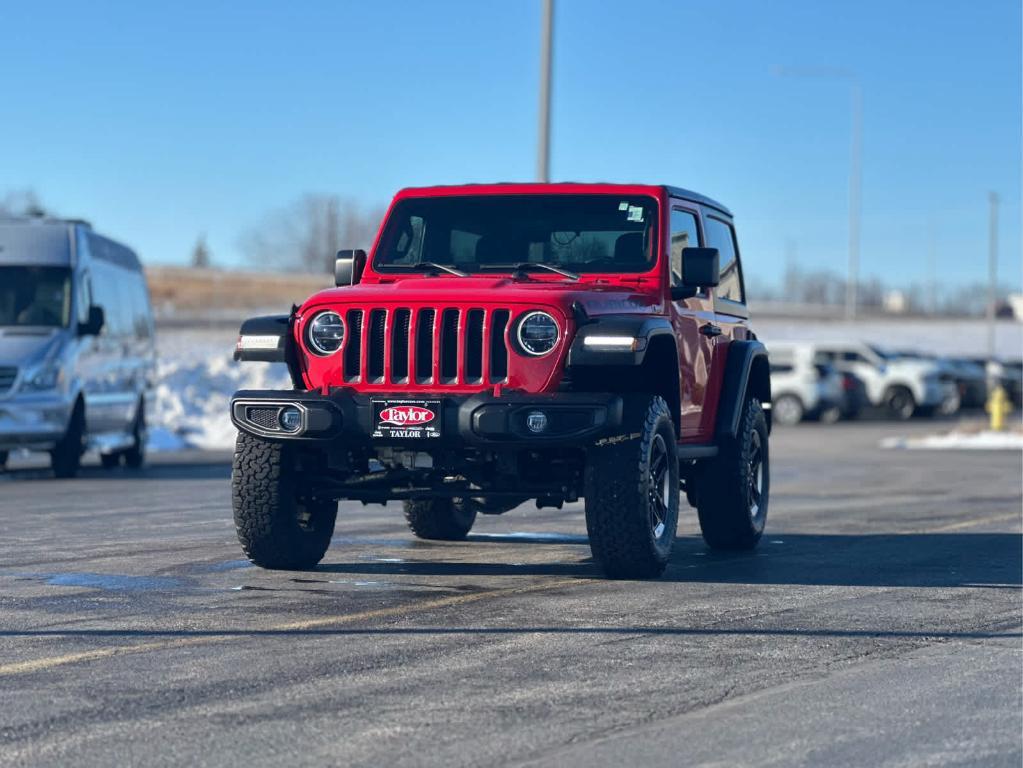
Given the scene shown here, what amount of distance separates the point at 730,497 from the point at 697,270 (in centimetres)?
163

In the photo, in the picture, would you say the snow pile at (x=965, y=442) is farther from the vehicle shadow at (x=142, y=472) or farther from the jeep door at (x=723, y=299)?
the jeep door at (x=723, y=299)

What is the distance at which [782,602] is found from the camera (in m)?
8.66

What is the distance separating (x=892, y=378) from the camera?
140 feet

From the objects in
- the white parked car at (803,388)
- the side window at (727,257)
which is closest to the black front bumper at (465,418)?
the side window at (727,257)

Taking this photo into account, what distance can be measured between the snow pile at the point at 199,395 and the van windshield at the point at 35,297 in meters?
6.82

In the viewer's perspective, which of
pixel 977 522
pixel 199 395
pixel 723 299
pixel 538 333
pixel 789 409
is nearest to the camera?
pixel 538 333

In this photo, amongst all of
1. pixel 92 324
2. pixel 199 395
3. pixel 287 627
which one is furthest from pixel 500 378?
pixel 199 395

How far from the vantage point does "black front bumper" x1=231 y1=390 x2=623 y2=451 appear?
8.76 m

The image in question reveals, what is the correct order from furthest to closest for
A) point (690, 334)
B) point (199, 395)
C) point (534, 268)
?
point (199, 395)
point (690, 334)
point (534, 268)

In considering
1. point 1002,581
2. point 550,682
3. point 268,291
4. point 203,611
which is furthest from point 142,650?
point 268,291

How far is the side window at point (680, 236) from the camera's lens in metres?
10.5

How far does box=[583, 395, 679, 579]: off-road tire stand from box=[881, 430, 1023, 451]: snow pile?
20.4m

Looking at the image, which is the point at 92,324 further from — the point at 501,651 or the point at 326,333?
the point at 501,651

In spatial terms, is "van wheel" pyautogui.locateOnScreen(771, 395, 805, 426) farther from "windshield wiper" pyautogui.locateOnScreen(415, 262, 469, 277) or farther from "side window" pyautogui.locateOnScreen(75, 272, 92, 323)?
"windshield wiper" pyautogui.locateOnScreen(415, 262, 469, 277)
